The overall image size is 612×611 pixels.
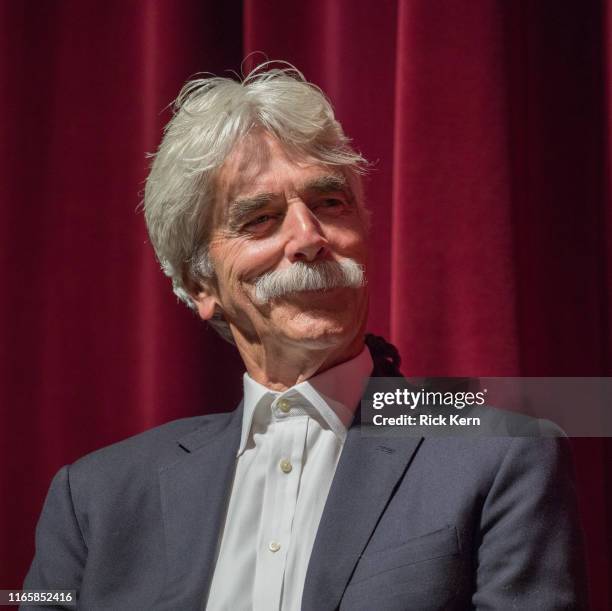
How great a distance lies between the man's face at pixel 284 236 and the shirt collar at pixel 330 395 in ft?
0.16

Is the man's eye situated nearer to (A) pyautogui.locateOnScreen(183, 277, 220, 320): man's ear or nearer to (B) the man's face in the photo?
(B) the man's face

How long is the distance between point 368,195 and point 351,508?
706 millimetres

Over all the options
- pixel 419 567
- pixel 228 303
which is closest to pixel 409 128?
pixel 228 303

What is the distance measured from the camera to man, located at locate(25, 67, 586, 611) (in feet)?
3.49

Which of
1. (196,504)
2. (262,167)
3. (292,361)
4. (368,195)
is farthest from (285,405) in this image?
(368,195)

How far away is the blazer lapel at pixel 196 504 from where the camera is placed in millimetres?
1179

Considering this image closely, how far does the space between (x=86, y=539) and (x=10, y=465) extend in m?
0.46

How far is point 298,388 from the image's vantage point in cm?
124

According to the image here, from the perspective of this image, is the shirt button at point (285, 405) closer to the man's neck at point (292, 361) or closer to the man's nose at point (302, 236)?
the man's neck at point (292, 361)

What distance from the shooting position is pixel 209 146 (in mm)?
1279

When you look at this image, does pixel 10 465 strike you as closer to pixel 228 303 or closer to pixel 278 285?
pixel 228 303

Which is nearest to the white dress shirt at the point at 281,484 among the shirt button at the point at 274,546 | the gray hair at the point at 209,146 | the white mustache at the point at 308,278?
the shirt button at the point at 274,546

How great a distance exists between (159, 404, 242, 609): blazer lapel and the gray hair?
0.24m

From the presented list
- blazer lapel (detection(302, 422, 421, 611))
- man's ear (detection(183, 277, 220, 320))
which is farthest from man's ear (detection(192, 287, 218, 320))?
blazer lapel (detection(302, 422, 421, 611))
